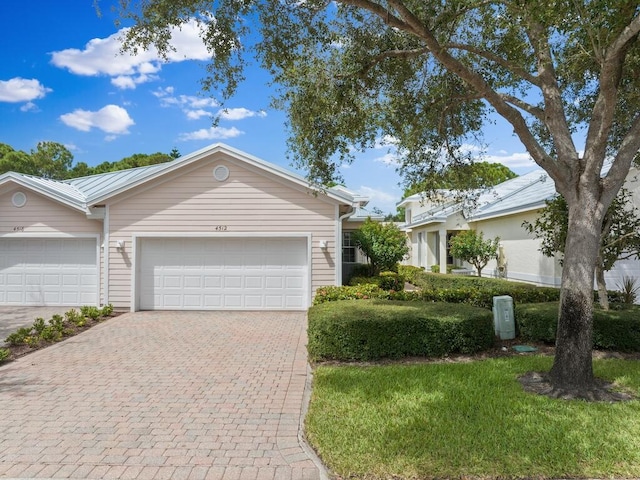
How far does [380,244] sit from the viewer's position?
15914 mm

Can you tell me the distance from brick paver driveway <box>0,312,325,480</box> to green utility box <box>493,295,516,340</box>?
156 inches

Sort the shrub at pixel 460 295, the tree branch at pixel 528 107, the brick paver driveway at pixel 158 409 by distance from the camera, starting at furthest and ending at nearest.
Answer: the shrub at pixel 460 295
the tree branch at pixel 528 107
the brick paver driveway at pixel 158 409

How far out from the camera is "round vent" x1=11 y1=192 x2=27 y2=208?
13828 mm

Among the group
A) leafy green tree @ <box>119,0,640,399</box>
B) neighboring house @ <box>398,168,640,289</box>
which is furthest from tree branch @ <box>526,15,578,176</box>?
neighboring house @ <box>398,168,640,289</box>

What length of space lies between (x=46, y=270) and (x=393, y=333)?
1207 centimetres

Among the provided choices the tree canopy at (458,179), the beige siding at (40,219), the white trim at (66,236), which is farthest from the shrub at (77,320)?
the tree canopy at (458,179)

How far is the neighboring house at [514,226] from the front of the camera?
11.6 metres

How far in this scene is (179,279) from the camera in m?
13.1

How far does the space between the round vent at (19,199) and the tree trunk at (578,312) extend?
49.7 feet

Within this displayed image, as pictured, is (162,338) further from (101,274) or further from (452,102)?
(452,102)

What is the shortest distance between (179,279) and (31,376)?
21.2 ft

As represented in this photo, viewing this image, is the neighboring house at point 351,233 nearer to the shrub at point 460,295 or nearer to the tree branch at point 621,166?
the shrub at point 460,295

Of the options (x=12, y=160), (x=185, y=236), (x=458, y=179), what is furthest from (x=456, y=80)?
(x=12, y=160)

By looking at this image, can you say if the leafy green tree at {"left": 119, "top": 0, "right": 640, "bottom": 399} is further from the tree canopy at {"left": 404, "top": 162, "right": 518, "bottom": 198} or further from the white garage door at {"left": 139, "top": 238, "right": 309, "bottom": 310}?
the white garage door at {"left": 139, "top": 238, "right": 309, "bottom": 310}
